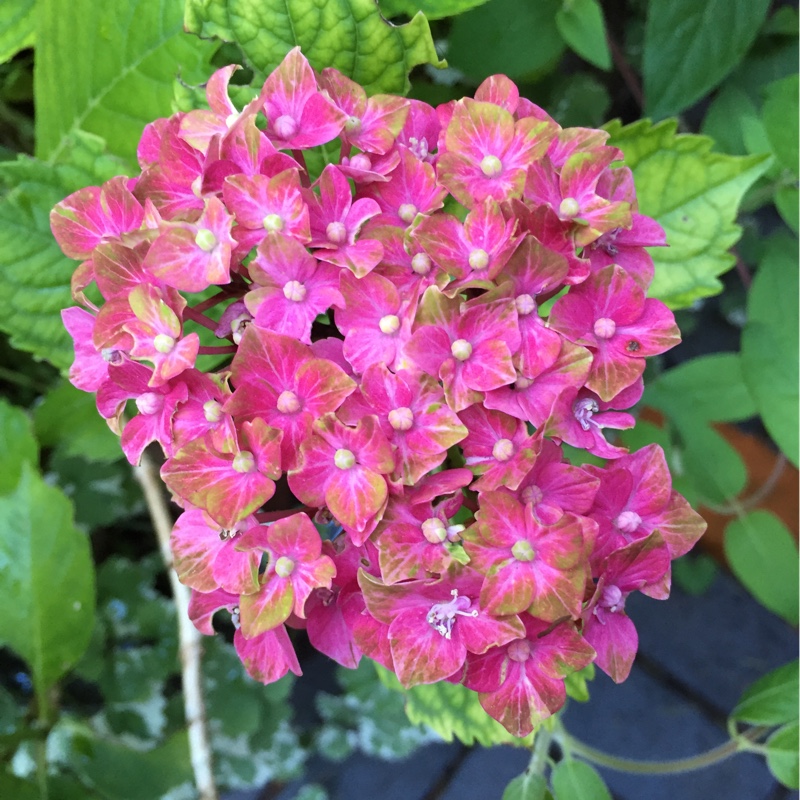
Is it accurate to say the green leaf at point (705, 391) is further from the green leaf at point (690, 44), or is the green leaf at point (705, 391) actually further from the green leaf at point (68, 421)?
the green leaf at point (68, 421)

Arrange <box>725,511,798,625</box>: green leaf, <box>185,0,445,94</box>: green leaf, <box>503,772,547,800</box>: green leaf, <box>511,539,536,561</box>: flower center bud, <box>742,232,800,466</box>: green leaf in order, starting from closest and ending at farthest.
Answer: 1. <box>511,539,536,561</box>: flower center bud
2. <box>185,0,445,94</box>: green leaf
3. <box>503,772,547,800</box>: green leaf
4. <box>742,232,800,466</box>: green leaf
5. <box>725,511,798,625</box>: green leaf

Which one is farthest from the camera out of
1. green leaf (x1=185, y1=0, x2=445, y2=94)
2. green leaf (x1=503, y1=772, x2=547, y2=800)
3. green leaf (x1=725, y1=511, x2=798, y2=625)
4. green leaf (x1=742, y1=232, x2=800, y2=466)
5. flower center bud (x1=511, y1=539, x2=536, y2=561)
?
green leaf (x1=725, y1=511, x2=798, y2=625)

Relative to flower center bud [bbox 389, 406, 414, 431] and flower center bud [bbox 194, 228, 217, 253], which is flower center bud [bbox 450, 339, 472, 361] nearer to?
flower center bud [bbox 389, 406, 414, 431]

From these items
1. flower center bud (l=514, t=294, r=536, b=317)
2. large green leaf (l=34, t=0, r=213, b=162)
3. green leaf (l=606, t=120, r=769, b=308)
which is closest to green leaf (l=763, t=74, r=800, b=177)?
green leaf (l=606, t=120, r=769, b=308)

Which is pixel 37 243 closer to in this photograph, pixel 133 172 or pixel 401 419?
pixel 133 172

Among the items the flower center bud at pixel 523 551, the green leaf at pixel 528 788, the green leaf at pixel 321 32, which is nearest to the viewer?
the flower center bud at pixel 523 551

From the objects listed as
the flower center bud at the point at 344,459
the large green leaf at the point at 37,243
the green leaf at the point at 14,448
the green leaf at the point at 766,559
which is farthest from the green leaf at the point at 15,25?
the green leaf at the point at 766,559
